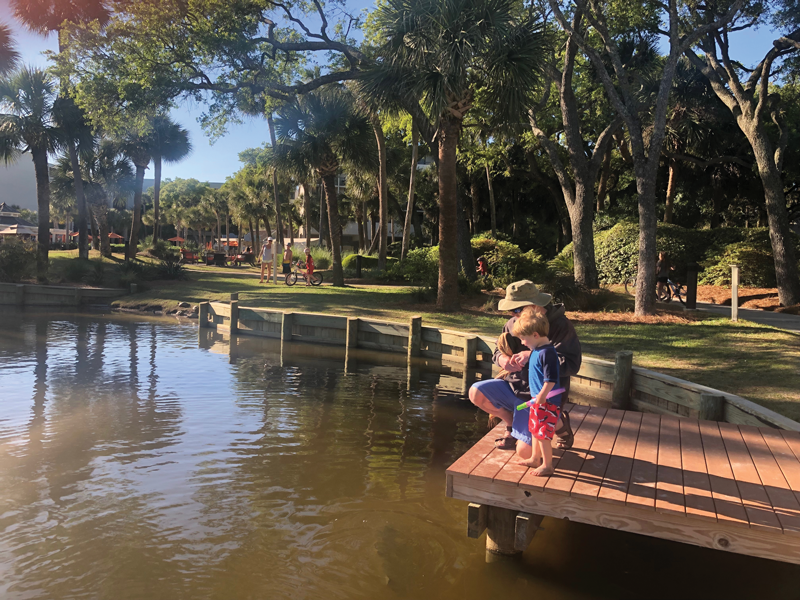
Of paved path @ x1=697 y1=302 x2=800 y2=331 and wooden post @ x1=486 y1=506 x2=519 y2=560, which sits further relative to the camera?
paved path @ x1=697 y1=302 x2=800 y2=331

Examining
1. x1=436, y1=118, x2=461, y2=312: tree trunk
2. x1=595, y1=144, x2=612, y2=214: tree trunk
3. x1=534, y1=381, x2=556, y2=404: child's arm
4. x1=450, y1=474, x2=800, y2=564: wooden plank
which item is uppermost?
x1=595, y1=144, x2=612, y2=214: tree trunk

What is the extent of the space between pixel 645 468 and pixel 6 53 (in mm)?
33902

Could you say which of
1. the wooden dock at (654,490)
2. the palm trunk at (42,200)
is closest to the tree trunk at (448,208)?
the wooden dock at (654,490)

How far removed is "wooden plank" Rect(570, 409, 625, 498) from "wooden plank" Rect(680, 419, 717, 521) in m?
0.56

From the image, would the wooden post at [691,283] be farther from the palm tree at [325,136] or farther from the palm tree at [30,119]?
the palm tree at [30,119]

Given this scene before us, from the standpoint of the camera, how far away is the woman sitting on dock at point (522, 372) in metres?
4.77

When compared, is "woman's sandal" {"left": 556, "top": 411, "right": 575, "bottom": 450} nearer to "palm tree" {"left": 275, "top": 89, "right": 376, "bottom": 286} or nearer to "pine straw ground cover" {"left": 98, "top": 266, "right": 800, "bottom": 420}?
"pine straw ground cover" {"left": 98, "top": 266, "right": 800, "bottom": 420}

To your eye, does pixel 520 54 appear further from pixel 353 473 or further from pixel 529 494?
pixel 529 494

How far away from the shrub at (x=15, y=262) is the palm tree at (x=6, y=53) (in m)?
9.31

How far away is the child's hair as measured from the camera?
440 cm

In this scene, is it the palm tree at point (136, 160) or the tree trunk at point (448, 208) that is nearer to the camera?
the tree trunk at point (448, 208)

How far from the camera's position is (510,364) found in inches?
197

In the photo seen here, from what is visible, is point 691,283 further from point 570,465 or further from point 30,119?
point 30,119

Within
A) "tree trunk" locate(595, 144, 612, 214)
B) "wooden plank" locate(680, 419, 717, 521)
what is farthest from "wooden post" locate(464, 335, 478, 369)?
"tree trunk" locate(595, 144, 612, 214)
